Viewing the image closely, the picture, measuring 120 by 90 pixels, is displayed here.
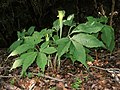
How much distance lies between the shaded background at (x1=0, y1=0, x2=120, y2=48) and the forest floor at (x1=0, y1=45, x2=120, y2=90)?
0.80 m

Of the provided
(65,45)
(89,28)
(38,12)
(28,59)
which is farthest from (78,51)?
(38,12)

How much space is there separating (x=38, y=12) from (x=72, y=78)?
3.39ft

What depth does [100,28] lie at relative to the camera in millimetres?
1749

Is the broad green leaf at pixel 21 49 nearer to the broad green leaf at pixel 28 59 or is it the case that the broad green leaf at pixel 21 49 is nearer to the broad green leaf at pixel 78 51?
the broad green leaf at pixel 28 59

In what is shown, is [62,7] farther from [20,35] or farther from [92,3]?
[20,35]

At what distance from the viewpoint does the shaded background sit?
9.09 feet

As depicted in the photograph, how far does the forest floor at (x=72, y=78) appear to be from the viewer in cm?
186

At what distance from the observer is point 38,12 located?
277cm

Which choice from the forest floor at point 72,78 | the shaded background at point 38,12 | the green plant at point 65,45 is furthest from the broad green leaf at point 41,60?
the shaded background at point 38,12

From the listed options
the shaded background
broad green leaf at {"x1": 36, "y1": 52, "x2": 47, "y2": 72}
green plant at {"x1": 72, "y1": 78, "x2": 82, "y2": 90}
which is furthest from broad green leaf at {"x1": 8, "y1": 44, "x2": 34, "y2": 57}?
the shaded background

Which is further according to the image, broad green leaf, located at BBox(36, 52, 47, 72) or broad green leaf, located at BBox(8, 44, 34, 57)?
broad green leaf, located at BBox(8, 44, 34, 57)

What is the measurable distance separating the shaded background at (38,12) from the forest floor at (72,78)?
80 centimetres

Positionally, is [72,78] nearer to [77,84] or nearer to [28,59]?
[77,84]

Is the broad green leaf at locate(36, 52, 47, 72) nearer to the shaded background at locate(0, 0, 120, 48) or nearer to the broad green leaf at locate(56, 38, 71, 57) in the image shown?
the broad green leaf at locate(56, 38, 71, 57)
